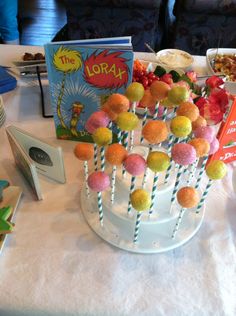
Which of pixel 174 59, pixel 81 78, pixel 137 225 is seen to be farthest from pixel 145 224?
pixel 174 59

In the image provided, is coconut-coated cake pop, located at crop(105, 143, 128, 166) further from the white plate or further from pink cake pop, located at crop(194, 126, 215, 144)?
the white plate

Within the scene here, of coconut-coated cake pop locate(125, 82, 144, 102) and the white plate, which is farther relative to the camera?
the white plate

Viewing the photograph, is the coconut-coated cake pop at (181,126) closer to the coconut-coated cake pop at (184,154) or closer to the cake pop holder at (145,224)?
the coconut-coated cake pop at (184,154)

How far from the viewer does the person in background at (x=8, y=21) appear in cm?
186

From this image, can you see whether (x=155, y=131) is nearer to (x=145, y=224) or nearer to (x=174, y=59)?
(x=145, y=224)

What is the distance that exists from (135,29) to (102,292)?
1.66 meters

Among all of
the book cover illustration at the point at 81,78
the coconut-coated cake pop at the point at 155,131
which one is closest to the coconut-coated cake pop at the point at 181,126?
the coconut-coated cake pop at the point at 155,131

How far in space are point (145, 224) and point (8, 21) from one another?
5.98 ft

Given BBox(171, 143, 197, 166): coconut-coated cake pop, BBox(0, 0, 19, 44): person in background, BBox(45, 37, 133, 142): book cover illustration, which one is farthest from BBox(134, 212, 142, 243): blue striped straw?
BBox(0, 0, 19, 44): person in background

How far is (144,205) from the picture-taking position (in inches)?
15.8

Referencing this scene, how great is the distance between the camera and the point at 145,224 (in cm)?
50

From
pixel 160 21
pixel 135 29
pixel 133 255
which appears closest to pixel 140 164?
pixel 133 255

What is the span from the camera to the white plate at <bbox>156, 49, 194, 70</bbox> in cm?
91

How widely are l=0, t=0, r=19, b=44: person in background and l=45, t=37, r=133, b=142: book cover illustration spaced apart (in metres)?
1.53
